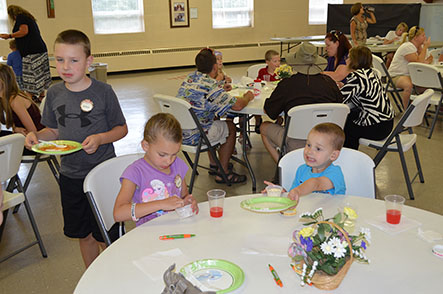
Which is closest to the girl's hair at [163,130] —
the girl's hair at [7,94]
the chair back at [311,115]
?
the chair back at [311,115]

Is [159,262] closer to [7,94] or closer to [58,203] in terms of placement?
[7,94]

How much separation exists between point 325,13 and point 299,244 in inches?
539

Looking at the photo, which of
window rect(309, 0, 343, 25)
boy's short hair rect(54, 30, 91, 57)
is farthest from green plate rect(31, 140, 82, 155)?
window rect(309, 0, 343, 25)

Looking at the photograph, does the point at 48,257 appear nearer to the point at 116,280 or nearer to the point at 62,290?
the point at 62,290

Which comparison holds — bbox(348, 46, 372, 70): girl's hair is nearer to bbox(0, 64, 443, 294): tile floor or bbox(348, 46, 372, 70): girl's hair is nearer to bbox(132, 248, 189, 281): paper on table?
bbox(0, 64, 443, 294): tile floor

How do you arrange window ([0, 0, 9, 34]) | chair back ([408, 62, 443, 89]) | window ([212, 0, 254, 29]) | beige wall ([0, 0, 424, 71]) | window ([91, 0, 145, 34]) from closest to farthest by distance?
chair back ([408, 62, 443, 89]), window ([0, 0, 9, 34]), beige wall ([0, 0, 424, 71]), window ([91, 0, 145, 34]), window ([212, 0, 254, 29])

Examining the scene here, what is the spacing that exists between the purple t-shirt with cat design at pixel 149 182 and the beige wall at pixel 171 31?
9.53 metres

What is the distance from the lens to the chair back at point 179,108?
3.75 meters

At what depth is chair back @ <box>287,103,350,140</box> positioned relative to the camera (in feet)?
11.5

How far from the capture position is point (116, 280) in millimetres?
1474

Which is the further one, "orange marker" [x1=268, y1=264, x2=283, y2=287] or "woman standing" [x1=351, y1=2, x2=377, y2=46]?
"woman standing" [x1=351, y1=2, x2=377, y2=46]

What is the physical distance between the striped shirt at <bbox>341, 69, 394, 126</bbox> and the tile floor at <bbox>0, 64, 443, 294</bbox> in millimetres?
687

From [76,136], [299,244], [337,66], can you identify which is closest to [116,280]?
[299,244]

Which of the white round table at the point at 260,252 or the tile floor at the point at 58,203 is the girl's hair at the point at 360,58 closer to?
the tile floor at the point at 58,203
